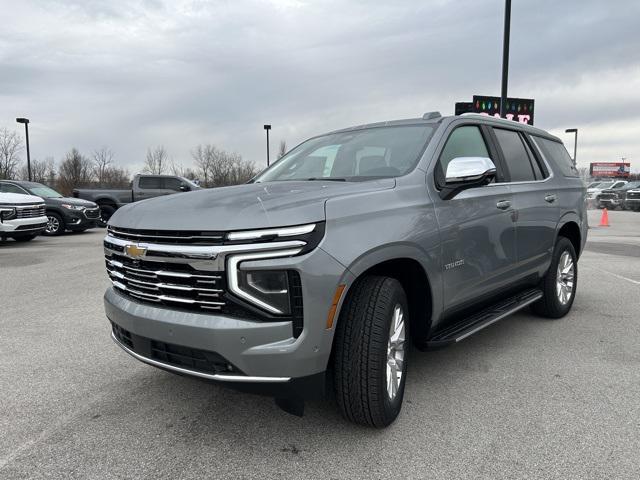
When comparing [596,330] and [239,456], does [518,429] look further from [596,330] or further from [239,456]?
[596,330]

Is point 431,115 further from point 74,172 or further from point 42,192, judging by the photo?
point 74,172

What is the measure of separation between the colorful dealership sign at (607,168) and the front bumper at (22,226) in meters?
97.5

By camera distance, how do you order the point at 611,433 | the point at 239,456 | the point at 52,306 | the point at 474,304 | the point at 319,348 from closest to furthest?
the point at 319,348
the point at 239,456
the point at 611,433
the point at 474,304
the point at 52,306

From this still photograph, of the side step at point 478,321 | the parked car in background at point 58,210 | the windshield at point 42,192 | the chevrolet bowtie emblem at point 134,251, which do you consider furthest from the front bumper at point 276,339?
the windshield at point 42,192

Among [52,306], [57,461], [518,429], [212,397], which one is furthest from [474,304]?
[52,306]

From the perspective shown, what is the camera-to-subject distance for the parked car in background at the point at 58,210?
48.2 feet

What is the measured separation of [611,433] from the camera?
2.73 m

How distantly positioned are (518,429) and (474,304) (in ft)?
3.41

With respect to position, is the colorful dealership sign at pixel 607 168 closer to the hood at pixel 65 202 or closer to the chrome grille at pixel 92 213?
the chrome grille at pixel 92 213

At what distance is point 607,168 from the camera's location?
305 feet

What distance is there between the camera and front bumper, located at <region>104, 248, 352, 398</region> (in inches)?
90.4

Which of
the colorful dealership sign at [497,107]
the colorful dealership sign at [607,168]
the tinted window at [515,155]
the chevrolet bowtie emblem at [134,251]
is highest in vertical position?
the colorful dealership sign at [607,168]

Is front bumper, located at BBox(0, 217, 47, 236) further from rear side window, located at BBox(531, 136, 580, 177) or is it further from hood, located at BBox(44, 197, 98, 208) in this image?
rear side window, located at BBox(531, 136, 580, 177)

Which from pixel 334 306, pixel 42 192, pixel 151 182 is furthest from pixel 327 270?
pixel 151 182
